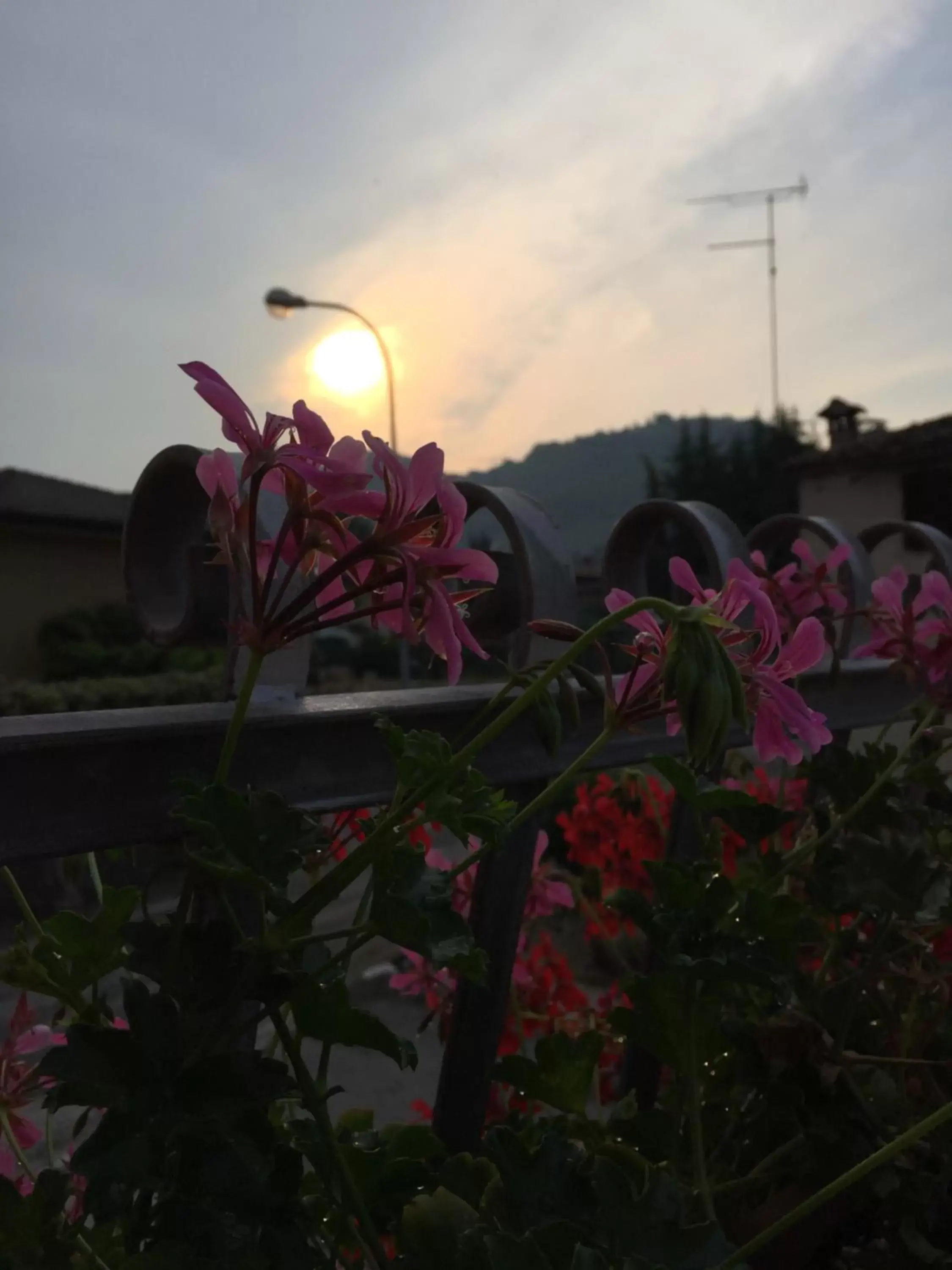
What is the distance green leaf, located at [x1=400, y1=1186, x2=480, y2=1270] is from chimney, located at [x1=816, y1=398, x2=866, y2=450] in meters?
10.6

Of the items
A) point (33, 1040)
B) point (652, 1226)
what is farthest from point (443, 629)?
point (33, 1040)

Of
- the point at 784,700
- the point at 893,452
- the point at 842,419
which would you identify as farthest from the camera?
the point at 842,419

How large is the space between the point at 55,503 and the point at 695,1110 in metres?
12.6

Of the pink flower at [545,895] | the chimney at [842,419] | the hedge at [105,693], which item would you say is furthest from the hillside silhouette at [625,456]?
the pink flower at [545,895]

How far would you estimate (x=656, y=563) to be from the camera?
3.65ft

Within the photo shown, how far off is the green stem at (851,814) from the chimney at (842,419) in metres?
10.2

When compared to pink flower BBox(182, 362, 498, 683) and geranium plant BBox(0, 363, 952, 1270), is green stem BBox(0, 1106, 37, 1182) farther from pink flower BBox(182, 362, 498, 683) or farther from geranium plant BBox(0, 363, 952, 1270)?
pink flower BBox(182, 362, 498, 683)

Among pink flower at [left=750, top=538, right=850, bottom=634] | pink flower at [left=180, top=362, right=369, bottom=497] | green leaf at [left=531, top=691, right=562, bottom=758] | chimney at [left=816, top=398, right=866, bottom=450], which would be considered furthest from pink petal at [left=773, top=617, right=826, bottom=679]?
chimney at [left=816, top=398, right=866, bottom=450]

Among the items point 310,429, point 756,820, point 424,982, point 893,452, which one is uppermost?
point 893,452

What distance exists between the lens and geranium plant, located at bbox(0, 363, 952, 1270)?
0.34 m

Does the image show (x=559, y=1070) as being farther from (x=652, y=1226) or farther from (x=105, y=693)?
(x=105, y=693)

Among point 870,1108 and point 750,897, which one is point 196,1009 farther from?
point 870,1108

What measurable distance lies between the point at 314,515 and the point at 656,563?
0.79m

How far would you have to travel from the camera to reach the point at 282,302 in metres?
8.89
